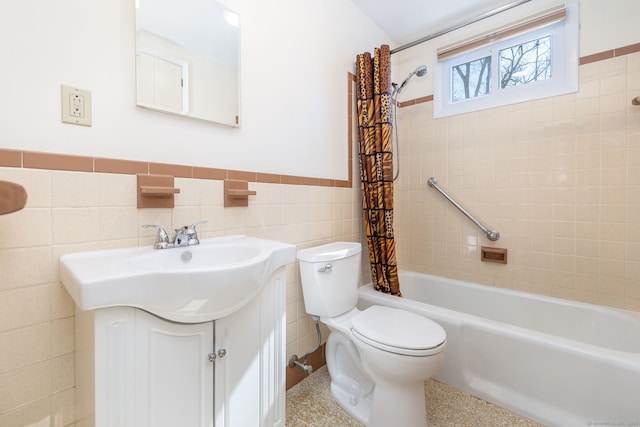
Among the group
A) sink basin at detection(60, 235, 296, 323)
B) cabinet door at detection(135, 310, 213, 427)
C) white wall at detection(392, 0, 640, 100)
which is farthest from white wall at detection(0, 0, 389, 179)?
white wall at detection(392, 0, 640, 100)

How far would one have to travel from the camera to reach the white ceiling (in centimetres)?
189

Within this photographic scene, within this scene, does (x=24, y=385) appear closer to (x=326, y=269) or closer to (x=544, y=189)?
(x=326, y=269)

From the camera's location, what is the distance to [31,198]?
0.80 metres

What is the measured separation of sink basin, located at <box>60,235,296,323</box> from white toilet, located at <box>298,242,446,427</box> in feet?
1.78

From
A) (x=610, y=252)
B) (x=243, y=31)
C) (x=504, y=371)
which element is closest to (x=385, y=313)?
(x=504, y=371)

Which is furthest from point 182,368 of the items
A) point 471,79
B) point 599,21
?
point 599,21

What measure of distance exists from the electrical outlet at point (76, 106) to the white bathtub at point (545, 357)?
1.62m

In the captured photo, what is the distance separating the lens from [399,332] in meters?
1.19

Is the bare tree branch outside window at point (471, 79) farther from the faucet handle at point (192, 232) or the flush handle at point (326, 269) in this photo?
the faucet handle at point (192, 232)

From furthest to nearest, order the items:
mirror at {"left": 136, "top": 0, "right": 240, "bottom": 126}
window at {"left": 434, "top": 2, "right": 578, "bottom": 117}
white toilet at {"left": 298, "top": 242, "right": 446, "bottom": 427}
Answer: window at {"left": 434, "top": 2, "right": 578, "bottom": 117} → white toilet at {"left": 298, "top": 242, "right": 446, "bottom": 427} → mirror at {"left": 136, "top": 0, "right": 240, "bottom": 126}

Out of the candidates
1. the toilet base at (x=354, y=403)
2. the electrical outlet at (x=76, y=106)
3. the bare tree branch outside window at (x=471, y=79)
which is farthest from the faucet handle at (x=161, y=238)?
the bare tree branch outside window at (x=471, y=79)

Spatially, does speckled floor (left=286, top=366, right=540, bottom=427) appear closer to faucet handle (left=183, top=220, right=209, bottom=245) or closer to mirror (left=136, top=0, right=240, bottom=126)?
faucet handle (left=183, top=220, right=209, bottom=245)

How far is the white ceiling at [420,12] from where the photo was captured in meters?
1.89

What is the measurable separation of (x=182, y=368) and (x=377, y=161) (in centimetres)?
149
